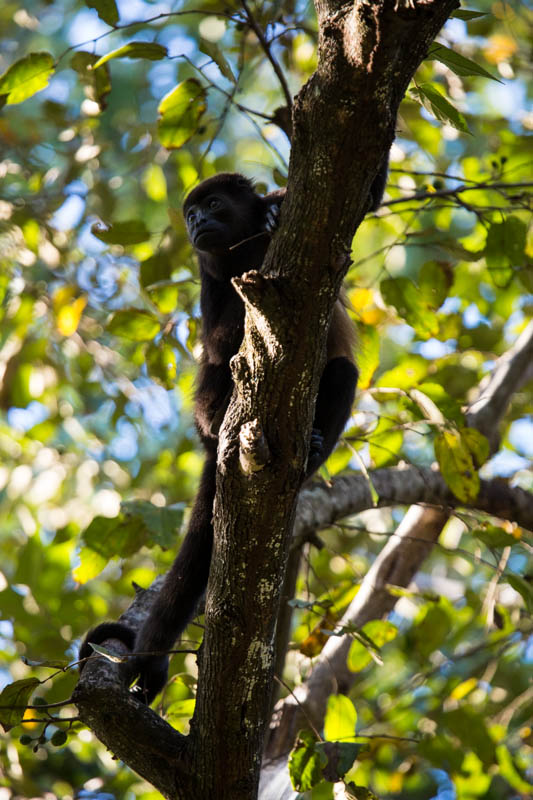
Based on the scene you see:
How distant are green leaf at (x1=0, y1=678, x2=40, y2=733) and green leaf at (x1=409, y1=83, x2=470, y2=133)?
2.00 meters

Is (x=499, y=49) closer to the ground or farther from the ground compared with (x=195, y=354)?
farther from the ground

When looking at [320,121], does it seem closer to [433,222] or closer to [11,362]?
[433,222]

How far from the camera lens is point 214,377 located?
332cm

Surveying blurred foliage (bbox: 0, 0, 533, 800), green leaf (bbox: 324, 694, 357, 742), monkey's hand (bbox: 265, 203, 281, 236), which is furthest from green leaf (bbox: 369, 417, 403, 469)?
green leaf (bbox: 324, 694, 357, 742)

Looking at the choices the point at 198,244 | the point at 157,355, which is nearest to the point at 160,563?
the point at 157,355

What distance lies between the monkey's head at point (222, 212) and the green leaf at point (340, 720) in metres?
1.97

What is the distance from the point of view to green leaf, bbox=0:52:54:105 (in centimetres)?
286

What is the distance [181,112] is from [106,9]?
0.51m

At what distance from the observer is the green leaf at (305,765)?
241 cm

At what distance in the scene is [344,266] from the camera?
1909 millimetres

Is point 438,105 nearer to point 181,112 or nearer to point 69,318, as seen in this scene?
point 181,112

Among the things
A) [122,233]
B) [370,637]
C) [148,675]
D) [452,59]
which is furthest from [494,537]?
[122,233]

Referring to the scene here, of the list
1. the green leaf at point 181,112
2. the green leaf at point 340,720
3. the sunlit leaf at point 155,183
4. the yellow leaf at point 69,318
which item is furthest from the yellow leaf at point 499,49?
the green leaf at point 340,720

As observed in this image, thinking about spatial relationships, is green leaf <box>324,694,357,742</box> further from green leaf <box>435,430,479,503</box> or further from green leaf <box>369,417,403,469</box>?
green leaf <box>369,417,403,469</box>
